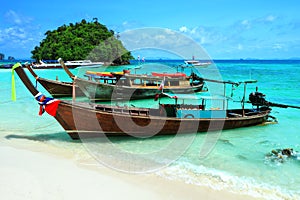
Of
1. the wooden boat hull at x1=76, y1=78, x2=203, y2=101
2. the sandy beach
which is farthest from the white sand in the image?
the wooden boat hull at x1=76, y1=78, x2=203, y2=101

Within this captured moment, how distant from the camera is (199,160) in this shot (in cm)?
788

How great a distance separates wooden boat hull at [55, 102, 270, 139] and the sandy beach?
59.7 inches

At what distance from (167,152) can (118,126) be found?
72.7 inches

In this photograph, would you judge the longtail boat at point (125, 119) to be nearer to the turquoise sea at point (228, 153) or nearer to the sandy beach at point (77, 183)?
the turquoise sea at point (228, 153)

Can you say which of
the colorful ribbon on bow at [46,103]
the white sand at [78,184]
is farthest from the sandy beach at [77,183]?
the colorful ribbon on bow at [46,103]

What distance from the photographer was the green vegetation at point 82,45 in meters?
61.1

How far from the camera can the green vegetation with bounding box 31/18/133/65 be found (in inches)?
2406

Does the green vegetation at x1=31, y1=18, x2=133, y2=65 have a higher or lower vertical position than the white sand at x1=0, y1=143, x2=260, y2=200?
higher

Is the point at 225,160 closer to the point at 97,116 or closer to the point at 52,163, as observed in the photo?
the point at 97,116

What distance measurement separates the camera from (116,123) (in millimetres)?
8758

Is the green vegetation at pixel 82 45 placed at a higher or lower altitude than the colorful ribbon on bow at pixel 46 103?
higher

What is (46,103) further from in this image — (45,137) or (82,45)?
(82,45)

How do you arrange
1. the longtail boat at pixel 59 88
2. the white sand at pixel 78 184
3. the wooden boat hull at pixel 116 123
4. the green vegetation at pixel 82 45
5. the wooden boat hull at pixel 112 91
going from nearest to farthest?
the white sand at pixel 78 184
the wooden boat hull at pixel 116 123
the wooden boat hull at pixel 112 91
the longtail boat at pixel 59 88
the green vegetation at pixel 82 45

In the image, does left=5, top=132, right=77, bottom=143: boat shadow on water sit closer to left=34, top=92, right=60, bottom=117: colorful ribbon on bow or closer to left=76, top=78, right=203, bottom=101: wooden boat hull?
left=34, top=92, right=60, bottom=117: colorful ribbon on bow
